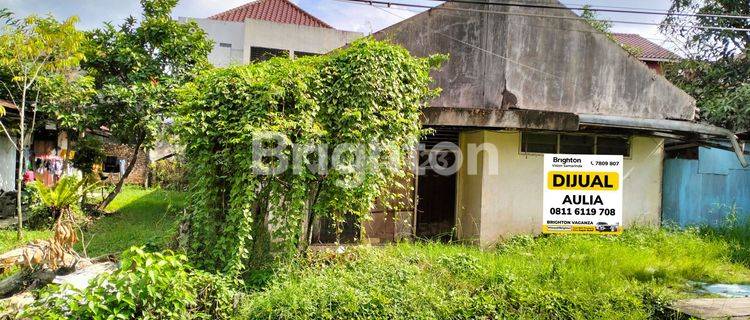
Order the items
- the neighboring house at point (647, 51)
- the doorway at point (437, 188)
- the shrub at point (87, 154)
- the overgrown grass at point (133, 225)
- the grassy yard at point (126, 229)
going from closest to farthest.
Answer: the overgrown grass at point (133, 225), the grassy yard at point (126, 229), the doorway at point (437, 188), the shrub at point (87, 154), the neighboring house at point (647, 51)

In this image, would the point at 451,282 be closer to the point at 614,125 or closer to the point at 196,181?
the point at 196,181

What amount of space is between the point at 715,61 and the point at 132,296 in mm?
13715

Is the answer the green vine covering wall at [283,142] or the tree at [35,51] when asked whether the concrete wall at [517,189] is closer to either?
the green vine covering wall at [283,142]

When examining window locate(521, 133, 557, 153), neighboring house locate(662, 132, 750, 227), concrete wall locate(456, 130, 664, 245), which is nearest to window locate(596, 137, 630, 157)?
concrete wall locate(456, 130, 664, 245)

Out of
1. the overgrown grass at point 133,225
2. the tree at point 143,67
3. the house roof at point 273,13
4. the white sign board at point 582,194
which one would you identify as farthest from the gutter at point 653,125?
the house roof at point 273,13

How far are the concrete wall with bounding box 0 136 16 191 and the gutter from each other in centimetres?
1138

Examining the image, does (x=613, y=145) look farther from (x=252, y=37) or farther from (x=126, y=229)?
(x=252, y=37)

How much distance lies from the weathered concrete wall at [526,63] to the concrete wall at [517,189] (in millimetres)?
859

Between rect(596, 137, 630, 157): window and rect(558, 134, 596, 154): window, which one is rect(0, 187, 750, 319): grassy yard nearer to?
rect(558, 134, 596, 154): window

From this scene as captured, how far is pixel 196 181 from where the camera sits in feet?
19.2

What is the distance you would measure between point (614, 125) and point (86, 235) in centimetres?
952

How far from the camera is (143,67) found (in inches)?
411

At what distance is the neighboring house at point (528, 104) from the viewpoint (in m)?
8.19

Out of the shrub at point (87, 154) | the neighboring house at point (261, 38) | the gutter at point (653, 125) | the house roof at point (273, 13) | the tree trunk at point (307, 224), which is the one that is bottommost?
the tree trunk at point (307, 224)
